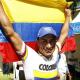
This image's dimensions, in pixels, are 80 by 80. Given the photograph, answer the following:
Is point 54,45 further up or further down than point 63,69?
further up

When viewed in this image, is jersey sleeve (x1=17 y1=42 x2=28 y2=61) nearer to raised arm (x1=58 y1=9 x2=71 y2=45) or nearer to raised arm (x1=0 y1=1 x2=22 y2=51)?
raised arm (x1=0 y1=1 x2=22 y2=51)

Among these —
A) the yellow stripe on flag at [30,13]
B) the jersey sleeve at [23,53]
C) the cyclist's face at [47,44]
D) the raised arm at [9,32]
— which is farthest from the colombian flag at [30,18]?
the cyclist's face at [47,44]

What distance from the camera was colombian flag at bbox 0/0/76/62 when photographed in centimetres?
564

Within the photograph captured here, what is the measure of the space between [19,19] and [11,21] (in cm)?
19

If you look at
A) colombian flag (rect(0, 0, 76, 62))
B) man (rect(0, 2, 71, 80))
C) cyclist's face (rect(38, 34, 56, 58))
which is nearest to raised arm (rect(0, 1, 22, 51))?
man (rect(0, 2, 71, 80))

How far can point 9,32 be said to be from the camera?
5.23m

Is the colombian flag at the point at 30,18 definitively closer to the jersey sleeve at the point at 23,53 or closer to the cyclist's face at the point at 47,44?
the jersey sleeve at the point at 23,53

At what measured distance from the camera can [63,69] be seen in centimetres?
600

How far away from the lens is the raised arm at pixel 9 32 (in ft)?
17.0

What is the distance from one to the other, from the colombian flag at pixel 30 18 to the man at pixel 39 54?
7.2 inches

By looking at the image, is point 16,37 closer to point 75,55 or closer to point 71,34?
point 71,34

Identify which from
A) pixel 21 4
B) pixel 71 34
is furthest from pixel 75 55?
pixel 21 4

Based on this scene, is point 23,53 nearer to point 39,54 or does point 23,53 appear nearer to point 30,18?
point 39,54

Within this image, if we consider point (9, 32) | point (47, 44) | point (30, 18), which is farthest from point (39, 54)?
point (30, 18)
